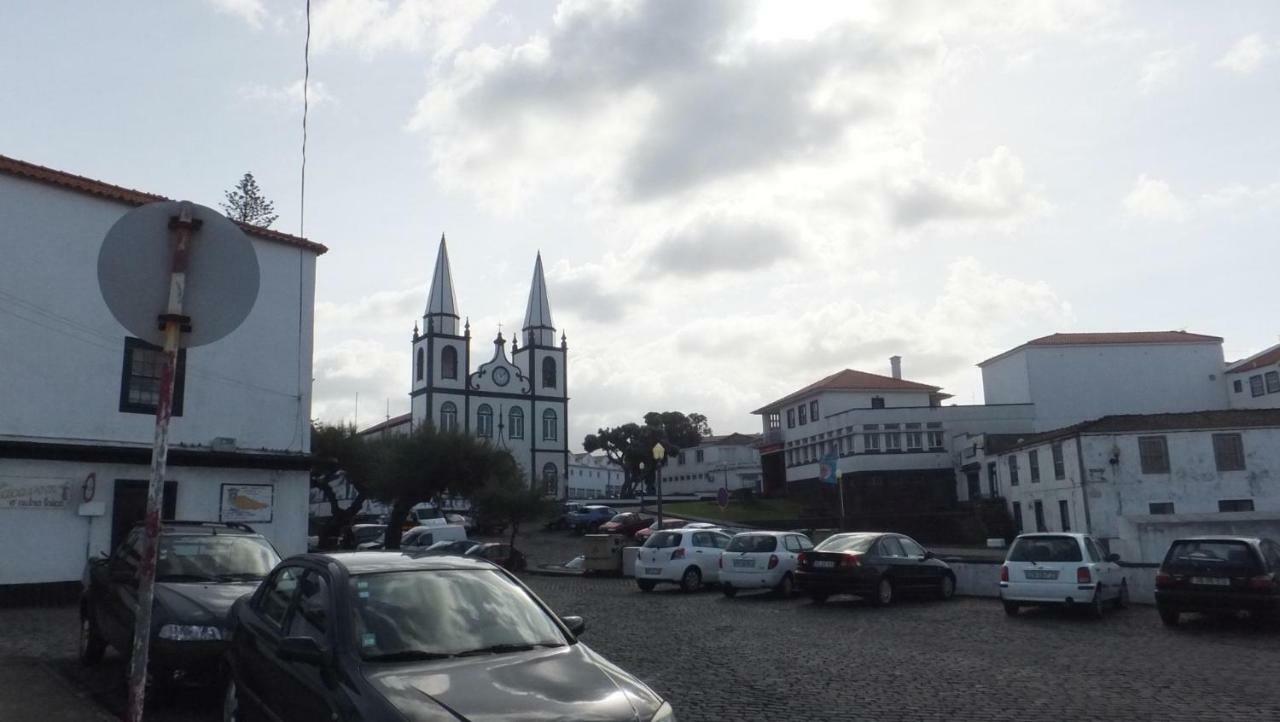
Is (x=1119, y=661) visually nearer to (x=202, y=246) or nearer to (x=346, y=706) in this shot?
(x=346, y=706)

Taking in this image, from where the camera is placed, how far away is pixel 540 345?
8944cm

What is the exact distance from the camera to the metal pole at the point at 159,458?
4398mm

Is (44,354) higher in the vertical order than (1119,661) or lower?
higher

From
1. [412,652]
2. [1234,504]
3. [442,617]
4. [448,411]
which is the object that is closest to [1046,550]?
[442,617]

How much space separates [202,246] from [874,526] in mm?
50520

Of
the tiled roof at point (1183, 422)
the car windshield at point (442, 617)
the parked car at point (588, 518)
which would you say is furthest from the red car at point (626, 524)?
the car windshield at point (442, 617)

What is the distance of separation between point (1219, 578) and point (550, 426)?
247ft

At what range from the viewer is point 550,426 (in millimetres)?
87125

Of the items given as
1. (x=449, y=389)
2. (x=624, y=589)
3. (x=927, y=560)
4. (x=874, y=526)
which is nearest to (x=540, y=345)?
(x=449, y=389)

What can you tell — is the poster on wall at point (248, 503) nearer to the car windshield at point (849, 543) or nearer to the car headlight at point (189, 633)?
the car windshield at point (849, 543)

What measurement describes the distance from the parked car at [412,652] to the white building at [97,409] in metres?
13.5

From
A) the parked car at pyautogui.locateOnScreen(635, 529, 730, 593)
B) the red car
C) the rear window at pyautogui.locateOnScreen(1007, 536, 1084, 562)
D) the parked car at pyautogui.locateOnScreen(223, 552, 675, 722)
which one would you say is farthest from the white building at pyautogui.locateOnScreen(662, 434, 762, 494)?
the parked car at pyautogui.locateOnScreen(223, 552, 675, 722)

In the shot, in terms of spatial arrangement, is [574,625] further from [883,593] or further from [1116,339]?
[1116,339]

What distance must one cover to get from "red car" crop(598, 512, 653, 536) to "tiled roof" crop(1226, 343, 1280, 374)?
45.8 metres
